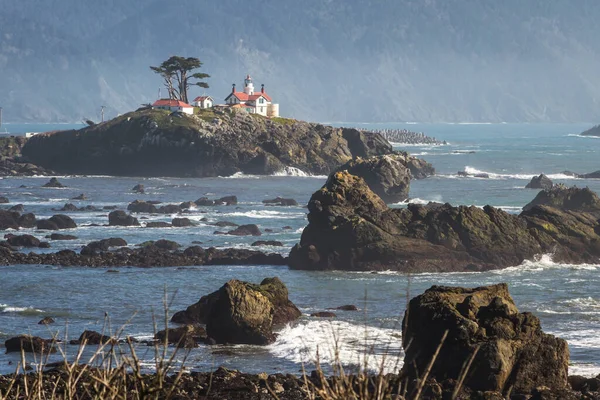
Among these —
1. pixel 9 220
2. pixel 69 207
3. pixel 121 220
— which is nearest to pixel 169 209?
pixel 69 207

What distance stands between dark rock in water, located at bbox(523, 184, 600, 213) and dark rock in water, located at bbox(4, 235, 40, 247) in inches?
1204

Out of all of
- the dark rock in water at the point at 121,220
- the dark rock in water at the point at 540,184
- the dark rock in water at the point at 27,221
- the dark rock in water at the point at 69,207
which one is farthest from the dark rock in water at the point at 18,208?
the dark rock in water at the point at 540,184

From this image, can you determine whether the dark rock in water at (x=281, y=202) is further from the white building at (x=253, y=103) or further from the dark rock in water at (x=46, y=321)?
the white building at (x=253, y=103)

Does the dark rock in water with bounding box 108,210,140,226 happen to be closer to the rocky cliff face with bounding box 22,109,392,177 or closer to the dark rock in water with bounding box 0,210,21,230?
the dark rock in water with bounding box 0,210,21,230

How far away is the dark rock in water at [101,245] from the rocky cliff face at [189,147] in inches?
2569

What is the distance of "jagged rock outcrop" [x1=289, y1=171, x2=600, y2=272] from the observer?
58.6 meters

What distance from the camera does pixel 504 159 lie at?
7377 inches

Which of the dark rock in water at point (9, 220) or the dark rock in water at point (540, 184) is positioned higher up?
the dark rock in water at point (540, 184)

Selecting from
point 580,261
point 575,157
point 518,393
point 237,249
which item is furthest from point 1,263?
point 575,157

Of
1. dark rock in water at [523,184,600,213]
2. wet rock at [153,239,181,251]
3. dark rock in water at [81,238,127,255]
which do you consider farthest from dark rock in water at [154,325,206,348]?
dark rock in water at [523,184,600,213]

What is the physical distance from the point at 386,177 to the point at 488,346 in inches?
2711

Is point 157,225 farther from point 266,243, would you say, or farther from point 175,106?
point 175,106

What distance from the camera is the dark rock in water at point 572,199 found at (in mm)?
72938

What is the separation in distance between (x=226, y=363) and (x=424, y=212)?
85.1 feet
